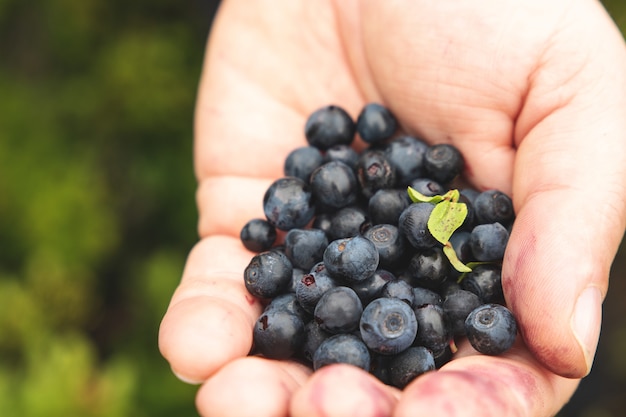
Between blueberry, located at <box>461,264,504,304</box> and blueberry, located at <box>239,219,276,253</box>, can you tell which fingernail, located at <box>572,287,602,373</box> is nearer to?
blueberry, located at <box>461,264,504,304</box>

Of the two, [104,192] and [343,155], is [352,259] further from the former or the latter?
[104,192]

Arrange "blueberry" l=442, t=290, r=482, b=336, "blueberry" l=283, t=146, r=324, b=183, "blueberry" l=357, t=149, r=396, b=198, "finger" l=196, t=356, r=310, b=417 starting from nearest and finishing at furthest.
Result: "finger" l=196, t=356, r=310, b=417 < "blueberry" l=442, t=290, r=482, b=336 < "blueberry" l=357, t=149, r=396, b=198 < "blueberry" l=283, t=146, r=324, b=183

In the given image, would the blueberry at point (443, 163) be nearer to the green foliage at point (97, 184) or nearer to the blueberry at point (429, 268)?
the blueberry at point (429, 268)

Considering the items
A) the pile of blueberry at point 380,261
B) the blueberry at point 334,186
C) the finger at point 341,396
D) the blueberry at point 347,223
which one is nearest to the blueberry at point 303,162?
the pile of blueberry at point 380,261

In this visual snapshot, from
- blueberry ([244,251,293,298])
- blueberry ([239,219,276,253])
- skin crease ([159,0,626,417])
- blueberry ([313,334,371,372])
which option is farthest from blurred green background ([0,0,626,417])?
blueberry ([313,334,371,372])

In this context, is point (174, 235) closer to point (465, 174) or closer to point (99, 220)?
point (99, 220)

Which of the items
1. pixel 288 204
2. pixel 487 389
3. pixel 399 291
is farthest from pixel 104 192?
pixel 487 389

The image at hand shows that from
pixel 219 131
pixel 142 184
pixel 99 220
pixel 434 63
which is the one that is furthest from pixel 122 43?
pixel 434 63
